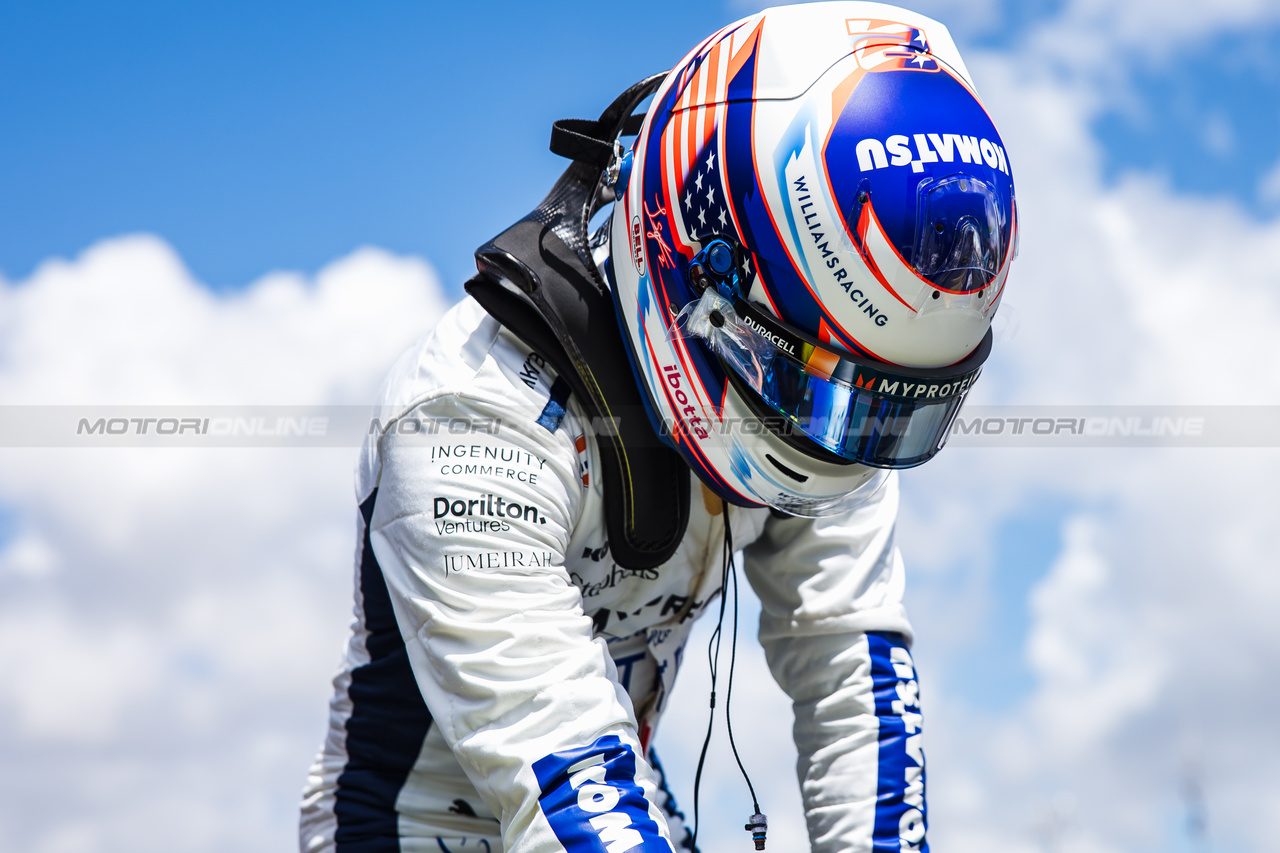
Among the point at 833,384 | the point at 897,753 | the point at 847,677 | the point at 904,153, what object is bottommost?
the point at 897,753

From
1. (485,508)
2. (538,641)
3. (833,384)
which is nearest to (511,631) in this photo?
(538,641)

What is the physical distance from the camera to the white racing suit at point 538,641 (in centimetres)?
200

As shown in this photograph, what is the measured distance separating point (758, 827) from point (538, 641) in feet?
2.57

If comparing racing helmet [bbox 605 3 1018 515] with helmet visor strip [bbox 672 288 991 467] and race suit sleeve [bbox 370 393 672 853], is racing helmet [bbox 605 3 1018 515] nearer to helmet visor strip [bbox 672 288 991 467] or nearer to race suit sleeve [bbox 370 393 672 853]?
helmet visor strip [bbox 672 288 991 467]

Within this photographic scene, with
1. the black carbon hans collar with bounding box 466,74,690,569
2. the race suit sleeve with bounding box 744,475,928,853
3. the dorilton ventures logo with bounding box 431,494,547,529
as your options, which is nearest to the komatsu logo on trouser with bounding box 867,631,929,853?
the race suit sleeve with bounding box 744,475,928,853

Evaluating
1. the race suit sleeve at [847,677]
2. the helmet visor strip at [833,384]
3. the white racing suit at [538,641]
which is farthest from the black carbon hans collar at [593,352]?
the race suit sleeve at [847,677]

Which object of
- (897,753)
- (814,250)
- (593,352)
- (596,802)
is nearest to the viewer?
(596,802)

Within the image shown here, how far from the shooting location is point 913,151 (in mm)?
2037

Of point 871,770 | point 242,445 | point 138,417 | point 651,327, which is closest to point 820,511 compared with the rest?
point 651,327

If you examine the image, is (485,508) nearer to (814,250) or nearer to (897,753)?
(814,250)

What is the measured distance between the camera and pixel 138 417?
129 inches

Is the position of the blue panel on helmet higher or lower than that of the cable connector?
higher

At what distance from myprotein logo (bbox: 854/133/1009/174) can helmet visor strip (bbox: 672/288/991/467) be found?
1.10ft

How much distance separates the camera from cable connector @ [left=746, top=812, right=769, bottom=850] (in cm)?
248
